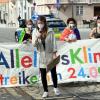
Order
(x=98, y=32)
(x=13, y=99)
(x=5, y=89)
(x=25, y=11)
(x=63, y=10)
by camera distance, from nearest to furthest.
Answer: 1. (x=13, y=99)
2. (x=5, y=89)
3. (x=98, y=32)
4. (x=63, y=10)
5. (x=25, y=11)

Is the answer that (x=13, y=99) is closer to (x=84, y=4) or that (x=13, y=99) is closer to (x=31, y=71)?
(x=31, y=71)

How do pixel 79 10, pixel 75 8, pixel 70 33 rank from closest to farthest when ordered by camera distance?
pixel 70 33, pixel 79 10, pixel 75 8

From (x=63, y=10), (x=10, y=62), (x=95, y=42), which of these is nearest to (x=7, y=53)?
(x=10, y=62)

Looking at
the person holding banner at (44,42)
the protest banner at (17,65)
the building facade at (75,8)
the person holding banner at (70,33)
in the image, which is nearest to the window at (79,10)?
the building facade at (75,8)

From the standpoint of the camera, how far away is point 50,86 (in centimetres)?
1200

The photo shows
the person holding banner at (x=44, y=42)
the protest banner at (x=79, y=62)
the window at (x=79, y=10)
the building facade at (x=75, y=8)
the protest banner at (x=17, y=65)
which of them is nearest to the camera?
the person holding banner at (x=44, y=42)

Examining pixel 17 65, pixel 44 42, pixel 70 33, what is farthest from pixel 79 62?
pixel 44 42

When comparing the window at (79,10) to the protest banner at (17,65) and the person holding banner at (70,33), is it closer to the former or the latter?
the person holding banner at (70,33)

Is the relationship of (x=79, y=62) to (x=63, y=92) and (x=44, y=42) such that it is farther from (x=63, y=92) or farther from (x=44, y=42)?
(x=44, y=42)

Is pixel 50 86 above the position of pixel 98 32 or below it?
below

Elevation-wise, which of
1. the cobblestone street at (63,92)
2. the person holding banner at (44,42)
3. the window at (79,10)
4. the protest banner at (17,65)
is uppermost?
the window at (79,10)

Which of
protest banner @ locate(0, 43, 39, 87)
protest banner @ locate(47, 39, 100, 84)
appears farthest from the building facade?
protest banner @ locate(0, 43, 39, 87)

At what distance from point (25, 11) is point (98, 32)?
7830 cm

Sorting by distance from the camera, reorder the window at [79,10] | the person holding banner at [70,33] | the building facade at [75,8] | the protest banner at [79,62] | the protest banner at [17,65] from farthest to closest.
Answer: the window at [79,10], the building facade at [75,8], the person holding banner at [70,33], the protest banner at [79,62], the protest banner at [17,65]
